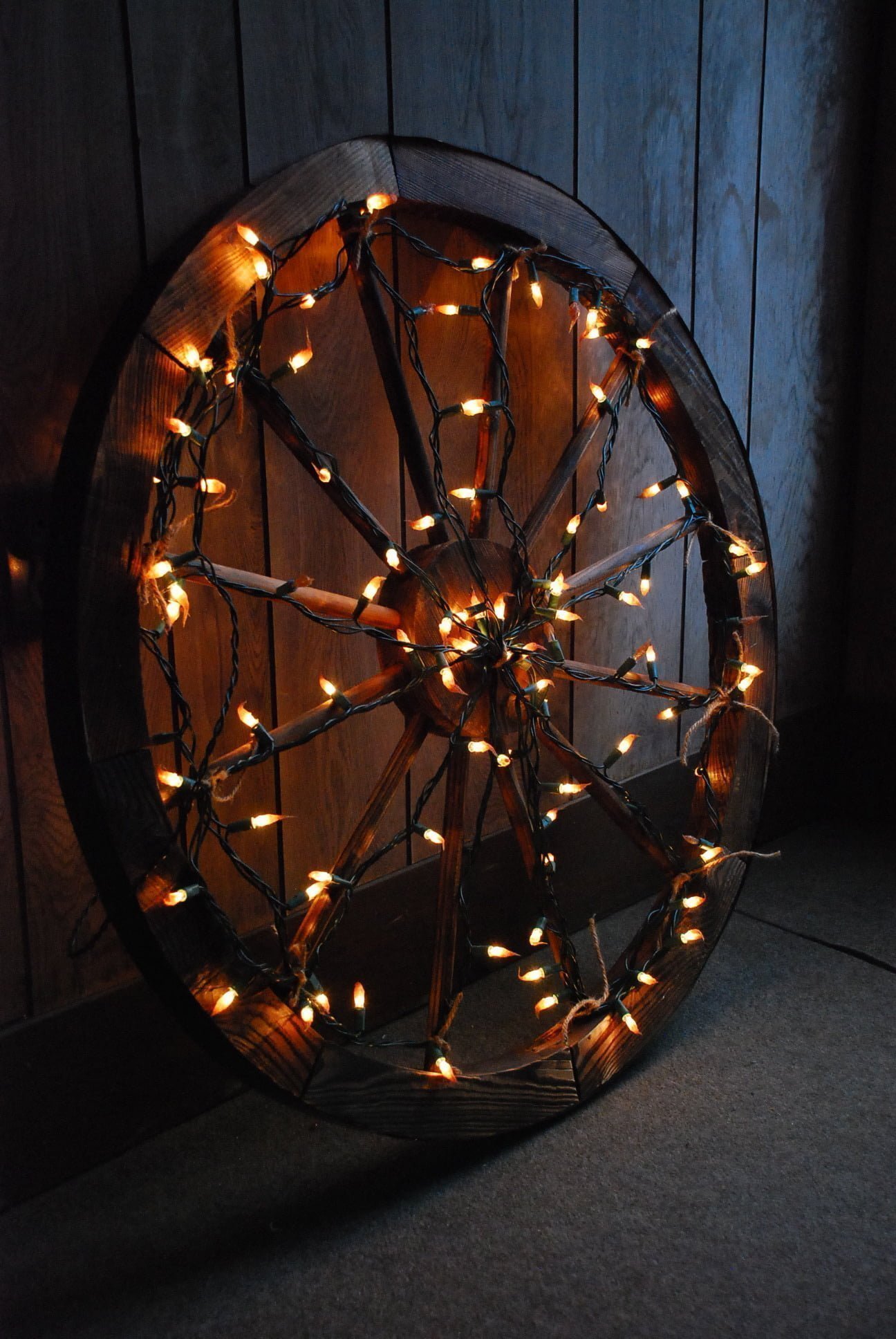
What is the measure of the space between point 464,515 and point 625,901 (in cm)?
81

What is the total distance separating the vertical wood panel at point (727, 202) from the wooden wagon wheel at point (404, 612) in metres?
0.28

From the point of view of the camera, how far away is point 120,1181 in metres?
1.32

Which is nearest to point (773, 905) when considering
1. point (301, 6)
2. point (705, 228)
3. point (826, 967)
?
point (826, 967)

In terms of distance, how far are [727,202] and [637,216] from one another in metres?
0.24

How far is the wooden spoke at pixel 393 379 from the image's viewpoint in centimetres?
128

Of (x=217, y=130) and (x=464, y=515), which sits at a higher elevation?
(x=217, y=130)

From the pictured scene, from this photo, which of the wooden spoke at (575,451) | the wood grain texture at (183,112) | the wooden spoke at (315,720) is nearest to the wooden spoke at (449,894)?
the wooden spoke at (315,720)

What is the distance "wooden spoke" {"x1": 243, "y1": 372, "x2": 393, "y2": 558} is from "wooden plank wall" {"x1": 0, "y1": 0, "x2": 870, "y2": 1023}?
0.51 ft

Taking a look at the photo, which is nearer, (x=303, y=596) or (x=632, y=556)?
(x=303, y=596)

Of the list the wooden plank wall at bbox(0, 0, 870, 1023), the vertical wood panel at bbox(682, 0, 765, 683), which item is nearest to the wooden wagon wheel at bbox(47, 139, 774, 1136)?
the wooden plank wall at bbox(0, 0, 870, 1023)

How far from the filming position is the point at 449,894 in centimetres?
140

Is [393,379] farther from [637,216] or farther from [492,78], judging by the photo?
[637,216]

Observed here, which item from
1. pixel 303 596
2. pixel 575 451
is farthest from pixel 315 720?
pixel 575 451

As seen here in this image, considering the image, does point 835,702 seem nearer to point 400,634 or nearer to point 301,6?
point 400,634
